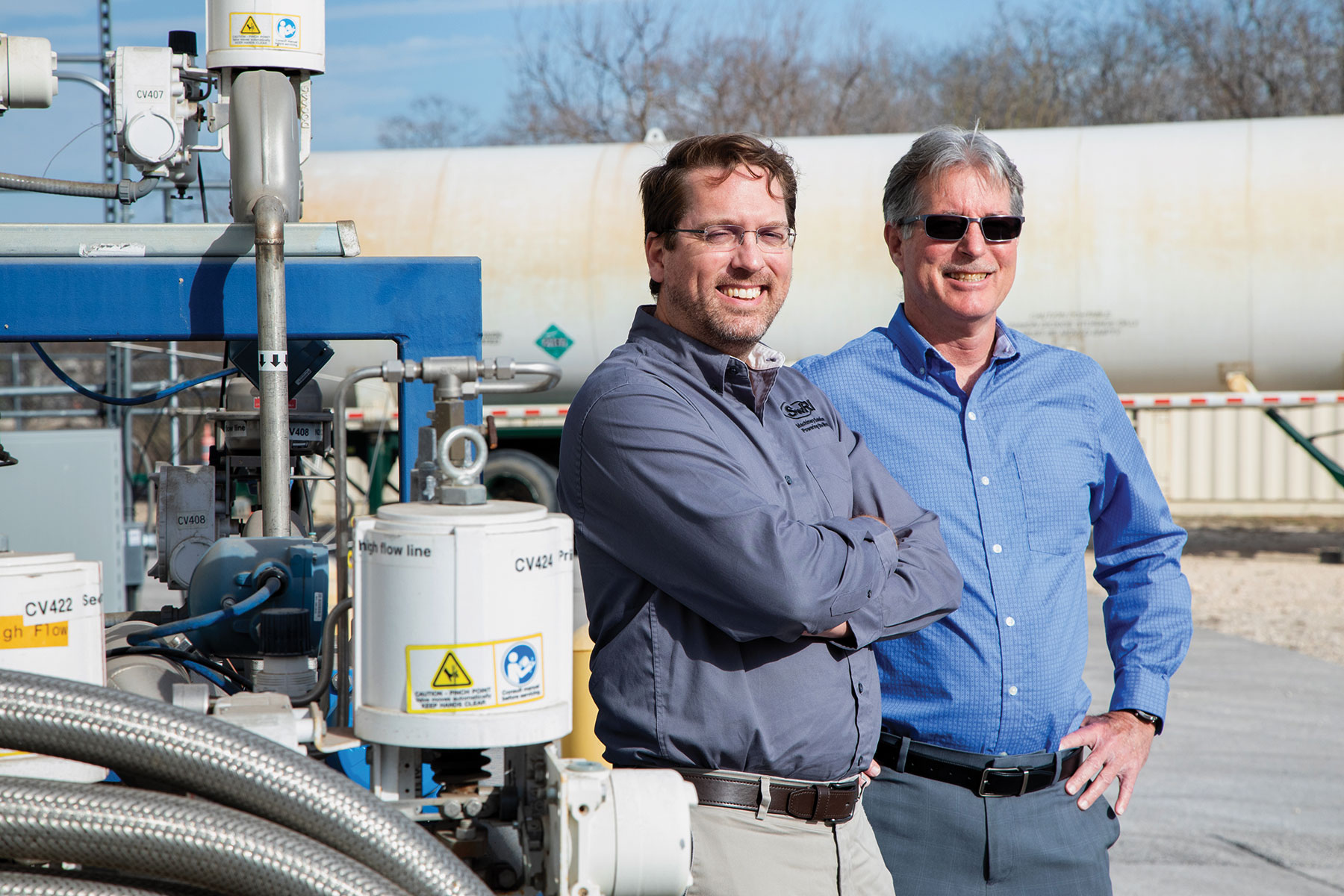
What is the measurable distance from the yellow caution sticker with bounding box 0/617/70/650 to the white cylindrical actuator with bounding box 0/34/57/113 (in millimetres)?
1735

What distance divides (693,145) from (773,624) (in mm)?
797

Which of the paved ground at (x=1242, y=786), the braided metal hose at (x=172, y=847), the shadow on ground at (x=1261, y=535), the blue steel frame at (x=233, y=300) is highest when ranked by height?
the blue steel frame at (x=233, y=300)

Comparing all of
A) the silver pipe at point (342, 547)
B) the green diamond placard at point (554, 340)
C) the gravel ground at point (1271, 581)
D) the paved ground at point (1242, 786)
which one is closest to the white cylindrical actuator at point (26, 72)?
the silver pipe at point (342, 547)

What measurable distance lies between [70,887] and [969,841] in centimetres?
156

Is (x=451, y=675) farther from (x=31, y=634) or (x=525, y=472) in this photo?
(x=525, y=472)

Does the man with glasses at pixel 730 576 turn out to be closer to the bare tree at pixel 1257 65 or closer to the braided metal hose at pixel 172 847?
the braided metal hose at pixel 172 847

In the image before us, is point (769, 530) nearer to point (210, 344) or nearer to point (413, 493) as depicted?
point (413, 493)

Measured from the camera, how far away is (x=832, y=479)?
2.02 meters

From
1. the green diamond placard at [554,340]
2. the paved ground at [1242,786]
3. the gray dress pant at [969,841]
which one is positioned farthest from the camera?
the green diamond placard at [554,340]

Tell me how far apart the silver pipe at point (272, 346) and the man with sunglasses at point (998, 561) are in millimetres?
1085

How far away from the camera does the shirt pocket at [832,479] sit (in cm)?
199

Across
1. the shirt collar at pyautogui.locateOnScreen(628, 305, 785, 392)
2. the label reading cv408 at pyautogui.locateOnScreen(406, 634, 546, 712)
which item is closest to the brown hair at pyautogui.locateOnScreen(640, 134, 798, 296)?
the shirt collar at pyautogui.locateOnScreen(628, 305, 785, 392)

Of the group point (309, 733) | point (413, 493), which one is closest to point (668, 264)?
point (413, 493)

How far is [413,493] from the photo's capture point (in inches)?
61.5
